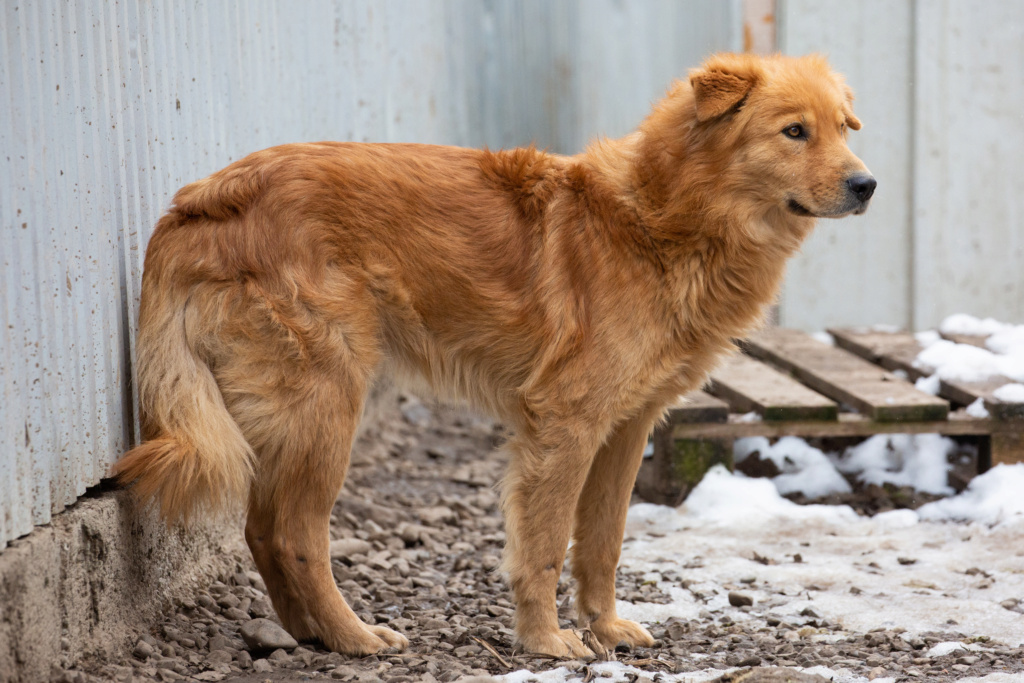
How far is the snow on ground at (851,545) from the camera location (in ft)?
11.7

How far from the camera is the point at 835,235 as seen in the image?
702cm

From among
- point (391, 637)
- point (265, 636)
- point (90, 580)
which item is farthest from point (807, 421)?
point (90, 580)

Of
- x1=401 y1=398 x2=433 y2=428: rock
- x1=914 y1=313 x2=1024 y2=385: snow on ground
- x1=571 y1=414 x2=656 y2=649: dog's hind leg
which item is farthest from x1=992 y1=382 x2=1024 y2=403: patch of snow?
x1=401 y1=398 x2=433 y2=428: rock

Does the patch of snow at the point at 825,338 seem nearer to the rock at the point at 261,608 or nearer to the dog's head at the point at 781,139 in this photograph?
the dog's head at the point at 781,139

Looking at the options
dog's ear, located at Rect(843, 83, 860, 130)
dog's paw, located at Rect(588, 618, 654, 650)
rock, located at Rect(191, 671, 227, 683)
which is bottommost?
dog's paw, located at Rect(588, 618, 654, 650)

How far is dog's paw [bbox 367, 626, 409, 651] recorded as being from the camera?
3162 mm

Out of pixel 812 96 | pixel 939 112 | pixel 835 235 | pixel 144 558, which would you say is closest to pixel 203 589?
pixel 144 558

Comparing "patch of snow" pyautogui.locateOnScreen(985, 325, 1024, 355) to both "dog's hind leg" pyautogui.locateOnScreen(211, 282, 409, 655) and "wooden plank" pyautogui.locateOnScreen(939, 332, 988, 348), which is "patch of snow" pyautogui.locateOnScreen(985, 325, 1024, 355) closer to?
"wooden plank" pyautogui.locateOnScreen(939, 332, 988, 348)

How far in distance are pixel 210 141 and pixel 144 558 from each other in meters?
1.57

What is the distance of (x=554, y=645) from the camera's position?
313 centimetres

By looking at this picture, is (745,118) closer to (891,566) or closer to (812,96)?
(812,96)

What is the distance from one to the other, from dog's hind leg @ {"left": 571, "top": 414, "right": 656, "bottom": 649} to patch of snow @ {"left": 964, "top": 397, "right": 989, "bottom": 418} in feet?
7.66

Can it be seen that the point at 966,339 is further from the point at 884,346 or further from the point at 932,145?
the point at 932,145

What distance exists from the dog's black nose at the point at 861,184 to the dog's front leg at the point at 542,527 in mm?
1145
